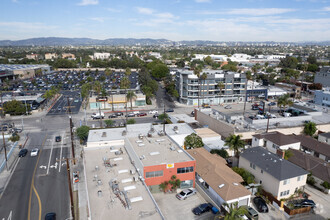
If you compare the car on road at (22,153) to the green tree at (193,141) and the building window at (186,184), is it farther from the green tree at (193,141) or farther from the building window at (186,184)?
the building window at (186,184)

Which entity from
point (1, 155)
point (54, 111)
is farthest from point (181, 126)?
point (54, 111)

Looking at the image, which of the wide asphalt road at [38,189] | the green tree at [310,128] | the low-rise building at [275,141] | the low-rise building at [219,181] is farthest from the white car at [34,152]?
the green tree at [310,128]

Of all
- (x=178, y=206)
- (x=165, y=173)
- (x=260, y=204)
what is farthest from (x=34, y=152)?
(x=260, y=204)

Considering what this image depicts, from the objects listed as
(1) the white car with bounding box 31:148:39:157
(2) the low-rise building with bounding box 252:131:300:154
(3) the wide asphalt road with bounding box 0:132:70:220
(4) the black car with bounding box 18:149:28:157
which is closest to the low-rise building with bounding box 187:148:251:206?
(2) the low-rise building with bounding box 252:131:300:154

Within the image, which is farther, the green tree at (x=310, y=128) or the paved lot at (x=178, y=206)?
the green tree at (x=310, y=128)

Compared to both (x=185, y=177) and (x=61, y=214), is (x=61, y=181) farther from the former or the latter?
(x=185, y=177)

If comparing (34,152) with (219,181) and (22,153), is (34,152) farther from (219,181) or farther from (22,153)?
(219,181)
